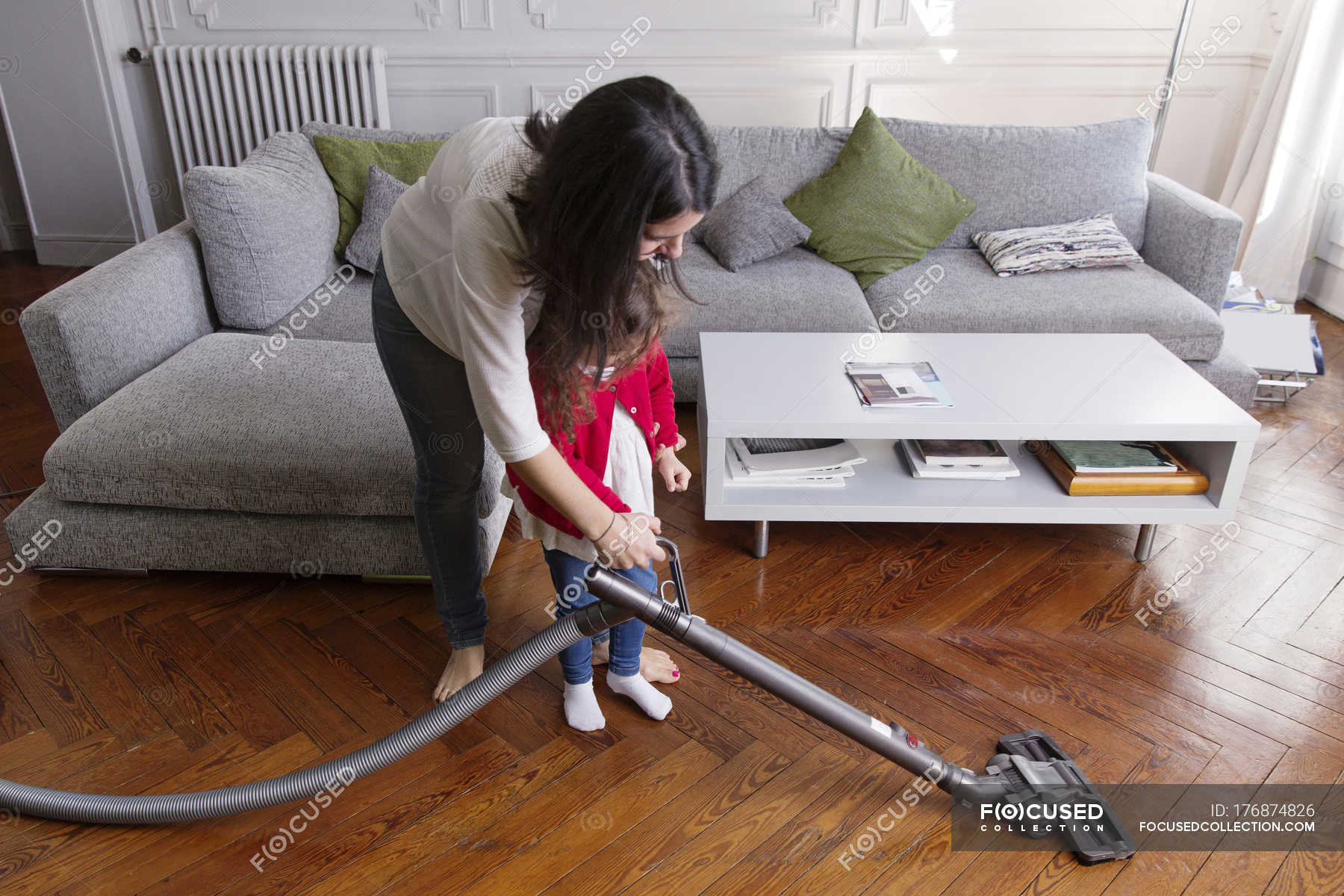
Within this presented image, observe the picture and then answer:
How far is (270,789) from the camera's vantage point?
1.31 m

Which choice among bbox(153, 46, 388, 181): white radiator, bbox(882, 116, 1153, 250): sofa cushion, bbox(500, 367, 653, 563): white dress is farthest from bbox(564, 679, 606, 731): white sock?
bbox(153, 46, 388, 181): white radiator

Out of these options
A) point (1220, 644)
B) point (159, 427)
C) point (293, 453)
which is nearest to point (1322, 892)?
point (1220, 644)

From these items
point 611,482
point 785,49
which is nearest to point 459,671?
point 611,482

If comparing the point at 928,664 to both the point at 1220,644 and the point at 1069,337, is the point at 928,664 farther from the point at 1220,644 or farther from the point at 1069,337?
the point at 1069,337

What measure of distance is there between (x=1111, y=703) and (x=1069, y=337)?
95 centimetres

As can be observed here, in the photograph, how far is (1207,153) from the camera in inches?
142

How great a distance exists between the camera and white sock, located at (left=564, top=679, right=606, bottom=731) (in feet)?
5.06

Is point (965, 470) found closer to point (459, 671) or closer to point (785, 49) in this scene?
point (459, 671)

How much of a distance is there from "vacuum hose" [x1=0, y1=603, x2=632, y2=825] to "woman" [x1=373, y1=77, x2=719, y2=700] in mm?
280

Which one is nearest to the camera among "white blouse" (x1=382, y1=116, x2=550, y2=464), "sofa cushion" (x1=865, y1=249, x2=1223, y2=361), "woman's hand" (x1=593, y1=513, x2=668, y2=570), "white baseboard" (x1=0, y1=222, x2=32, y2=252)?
"white blouse" (x1=382, y1=116, x2=550, y2=464)

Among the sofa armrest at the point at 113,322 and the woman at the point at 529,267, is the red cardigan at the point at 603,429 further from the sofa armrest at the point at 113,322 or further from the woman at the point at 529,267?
the sofa armrest at the point at 113,322

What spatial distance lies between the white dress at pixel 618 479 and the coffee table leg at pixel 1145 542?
45.4 inches

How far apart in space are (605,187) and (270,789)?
3.12ft

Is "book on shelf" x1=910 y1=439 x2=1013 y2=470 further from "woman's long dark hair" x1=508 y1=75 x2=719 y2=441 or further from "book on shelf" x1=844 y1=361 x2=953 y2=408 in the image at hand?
"woman's long dark hair" x1=508 y1=75 x2=719 y2=441
